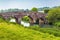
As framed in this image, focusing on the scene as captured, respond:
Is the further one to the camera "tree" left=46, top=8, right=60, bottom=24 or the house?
"tree" left=46, top=8, right=60, bottom=24

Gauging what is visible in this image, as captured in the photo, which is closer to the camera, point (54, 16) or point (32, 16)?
point (54, 16)

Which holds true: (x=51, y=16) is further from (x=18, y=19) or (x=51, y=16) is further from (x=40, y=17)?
(x=18, y=19)

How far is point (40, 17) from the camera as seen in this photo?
188ft

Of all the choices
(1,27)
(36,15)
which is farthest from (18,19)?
(1,27)

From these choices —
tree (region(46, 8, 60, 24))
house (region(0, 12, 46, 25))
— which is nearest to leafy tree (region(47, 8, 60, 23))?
tree (region(46, 8, 60, 24))

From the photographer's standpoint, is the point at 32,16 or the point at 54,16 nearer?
the point at 54,16

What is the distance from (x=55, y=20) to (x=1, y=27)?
40.5 metres

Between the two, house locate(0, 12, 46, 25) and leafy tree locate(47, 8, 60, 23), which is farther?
leafy tree locate(47, 8, 60, 23)

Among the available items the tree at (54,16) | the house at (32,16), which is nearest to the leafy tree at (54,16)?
the tree at (54,16)

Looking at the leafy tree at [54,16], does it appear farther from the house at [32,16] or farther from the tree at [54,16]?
the house at [32,16]

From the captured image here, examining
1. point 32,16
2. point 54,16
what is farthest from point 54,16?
point 32,16

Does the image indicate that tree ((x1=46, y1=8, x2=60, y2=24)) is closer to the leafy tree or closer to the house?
the leafy tree

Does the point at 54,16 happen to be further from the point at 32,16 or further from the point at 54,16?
the point at 32,16

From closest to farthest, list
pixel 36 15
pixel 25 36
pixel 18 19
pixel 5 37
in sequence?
pixel 5 37
pixel 25 36
pixel 18 19
pixel 36 15
